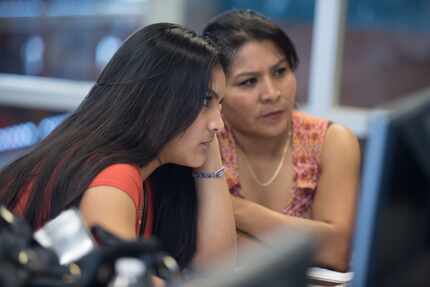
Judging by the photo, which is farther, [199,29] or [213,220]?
[199,29]

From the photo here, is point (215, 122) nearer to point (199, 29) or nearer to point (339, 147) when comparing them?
point (339, 147)

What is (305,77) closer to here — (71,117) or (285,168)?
(285,168)

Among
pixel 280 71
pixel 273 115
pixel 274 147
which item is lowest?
pixel 274 147

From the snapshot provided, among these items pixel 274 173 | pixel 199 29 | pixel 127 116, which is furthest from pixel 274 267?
pixel 199 29

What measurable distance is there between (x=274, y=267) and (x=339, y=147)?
1.39 meters

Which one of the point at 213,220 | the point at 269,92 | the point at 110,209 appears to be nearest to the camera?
the point at 110,209

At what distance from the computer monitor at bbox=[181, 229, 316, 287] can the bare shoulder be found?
131 centimetres

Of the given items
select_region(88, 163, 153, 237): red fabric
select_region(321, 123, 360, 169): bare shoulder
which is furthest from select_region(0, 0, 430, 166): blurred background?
select_region(88, 163, 153, 237): red fabric

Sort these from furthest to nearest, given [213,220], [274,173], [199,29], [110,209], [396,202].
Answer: [199,29], [274,173], [213,220], [110,209], [396,202]

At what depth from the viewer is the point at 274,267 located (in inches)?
30.0

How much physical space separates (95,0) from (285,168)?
3.08m

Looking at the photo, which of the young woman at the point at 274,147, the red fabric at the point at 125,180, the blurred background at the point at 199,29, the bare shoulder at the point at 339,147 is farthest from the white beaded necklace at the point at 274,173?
the blurred background at the point at 199,29

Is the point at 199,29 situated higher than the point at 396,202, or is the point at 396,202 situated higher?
the point at 396,202

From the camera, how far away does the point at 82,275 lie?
99 cm
